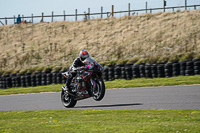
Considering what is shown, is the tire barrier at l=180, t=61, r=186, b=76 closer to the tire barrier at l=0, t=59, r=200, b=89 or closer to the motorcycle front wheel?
the tire barrier at l=0, t=59, r=200, b=89

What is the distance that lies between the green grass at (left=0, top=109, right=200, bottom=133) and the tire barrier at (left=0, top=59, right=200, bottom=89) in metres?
11.6

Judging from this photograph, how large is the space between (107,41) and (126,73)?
14843 millimetres

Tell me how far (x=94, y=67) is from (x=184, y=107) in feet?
9.43

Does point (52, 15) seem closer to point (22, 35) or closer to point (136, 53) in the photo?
point (22, 35)

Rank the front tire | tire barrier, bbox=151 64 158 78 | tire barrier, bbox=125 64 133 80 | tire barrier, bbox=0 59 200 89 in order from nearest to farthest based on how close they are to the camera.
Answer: the front tire
tire barrier, bbox=0 59 200 89
tire barrier, bbox=151 64 158 78
tire barrier, bbox=125 64 133 80

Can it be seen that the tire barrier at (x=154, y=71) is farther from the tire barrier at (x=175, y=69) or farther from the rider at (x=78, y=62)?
the rider at (x=78, y=62)

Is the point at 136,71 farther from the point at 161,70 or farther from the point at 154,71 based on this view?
the point at 161,70

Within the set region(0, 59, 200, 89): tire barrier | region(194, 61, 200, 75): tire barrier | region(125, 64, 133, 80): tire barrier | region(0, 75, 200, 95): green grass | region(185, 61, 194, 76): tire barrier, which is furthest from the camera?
region(125, 64, 133, 80): tire barrier

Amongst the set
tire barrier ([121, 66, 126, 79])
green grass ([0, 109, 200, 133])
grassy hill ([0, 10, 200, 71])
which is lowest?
green grass ([0, 109, 200, 133])

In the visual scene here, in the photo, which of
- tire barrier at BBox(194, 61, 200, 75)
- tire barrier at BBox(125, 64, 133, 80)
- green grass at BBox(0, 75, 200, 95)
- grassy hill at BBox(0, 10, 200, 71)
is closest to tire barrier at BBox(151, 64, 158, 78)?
green grass at BBox(0, 75, 200, 95)

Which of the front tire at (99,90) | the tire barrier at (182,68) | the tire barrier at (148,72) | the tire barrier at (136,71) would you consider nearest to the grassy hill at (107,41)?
the tire barrier at (182,68)

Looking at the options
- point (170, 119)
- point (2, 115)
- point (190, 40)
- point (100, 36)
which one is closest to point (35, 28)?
point (100, 36)

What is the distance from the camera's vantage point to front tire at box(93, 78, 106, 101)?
10.6m

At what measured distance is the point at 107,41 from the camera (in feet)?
121
